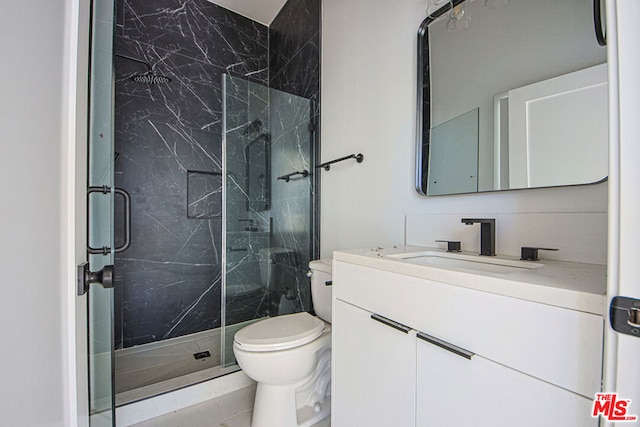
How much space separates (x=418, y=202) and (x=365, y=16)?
3.82 feet

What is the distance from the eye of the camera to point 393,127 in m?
1.41

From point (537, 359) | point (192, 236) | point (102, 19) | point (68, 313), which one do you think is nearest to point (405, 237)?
point (537, 359)

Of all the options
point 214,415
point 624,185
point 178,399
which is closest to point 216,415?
point 214,415

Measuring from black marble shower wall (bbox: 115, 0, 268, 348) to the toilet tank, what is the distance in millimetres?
790

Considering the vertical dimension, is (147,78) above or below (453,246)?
above

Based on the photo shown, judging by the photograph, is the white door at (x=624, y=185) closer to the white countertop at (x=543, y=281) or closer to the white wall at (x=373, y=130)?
the white countertop at (x=543, y=281)

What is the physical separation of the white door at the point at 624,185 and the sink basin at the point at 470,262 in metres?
0.39

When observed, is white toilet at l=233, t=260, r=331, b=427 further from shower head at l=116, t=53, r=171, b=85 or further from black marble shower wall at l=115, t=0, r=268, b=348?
shower head at l=116, t=53, r=171, b=85

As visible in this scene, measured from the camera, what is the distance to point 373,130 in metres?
1.53

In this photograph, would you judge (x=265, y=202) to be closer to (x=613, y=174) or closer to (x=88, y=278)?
(x=88, y=278)

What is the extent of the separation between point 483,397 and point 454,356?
0.31 ft

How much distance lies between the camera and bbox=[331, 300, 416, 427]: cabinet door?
31.9 inches

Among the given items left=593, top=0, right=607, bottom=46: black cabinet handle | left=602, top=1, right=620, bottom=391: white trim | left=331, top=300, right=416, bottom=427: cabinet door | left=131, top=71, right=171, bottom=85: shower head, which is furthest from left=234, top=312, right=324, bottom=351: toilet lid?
left=131, top=71, right=171, bottom=85: shower head

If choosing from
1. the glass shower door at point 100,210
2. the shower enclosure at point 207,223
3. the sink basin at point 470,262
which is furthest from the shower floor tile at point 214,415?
the sink basin at point 470,262
